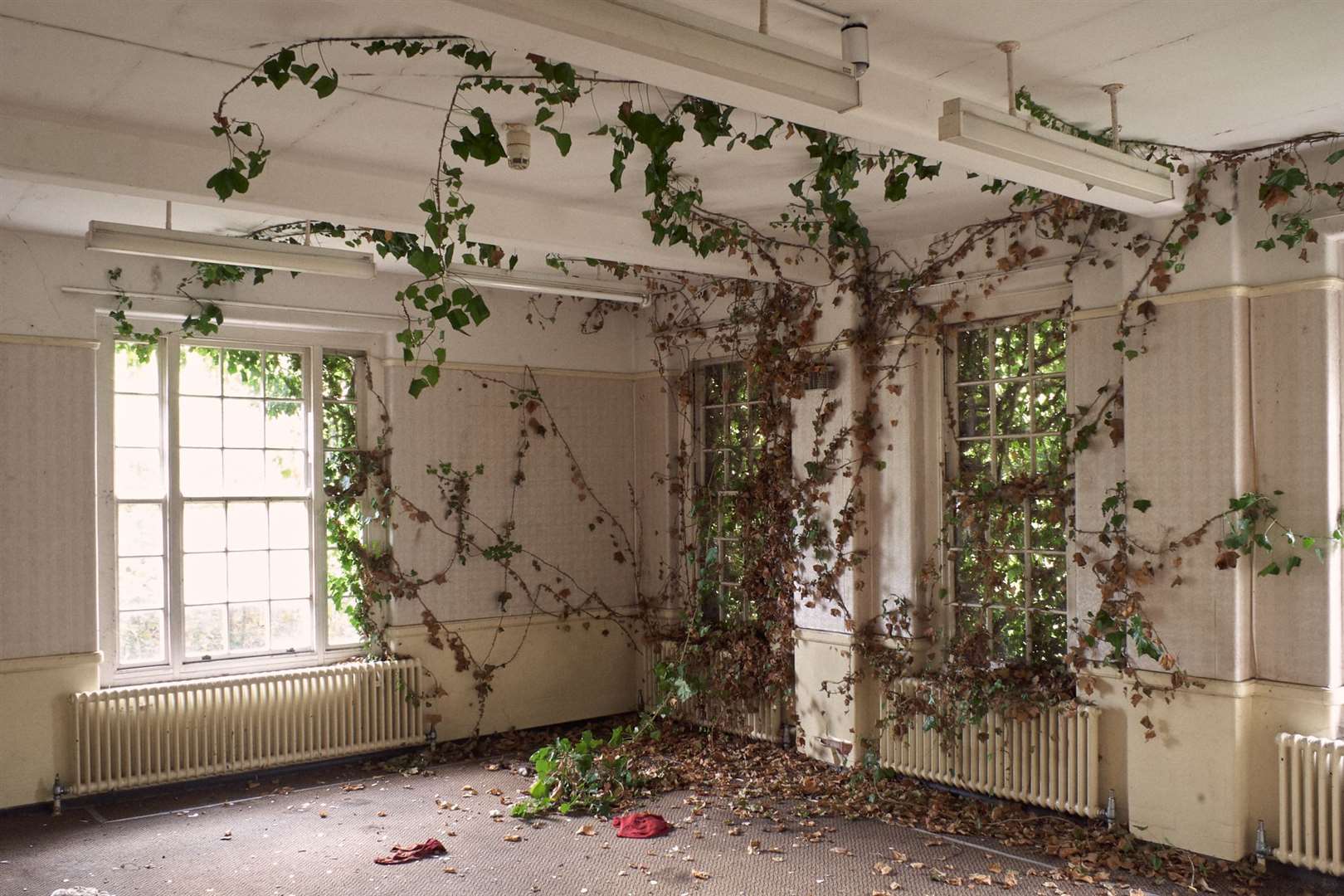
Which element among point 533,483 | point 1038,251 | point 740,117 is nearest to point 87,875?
point 533,483

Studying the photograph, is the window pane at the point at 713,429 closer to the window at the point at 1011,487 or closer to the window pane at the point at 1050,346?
the window at the point at 1011,487

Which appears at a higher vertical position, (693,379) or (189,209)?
(189,209)

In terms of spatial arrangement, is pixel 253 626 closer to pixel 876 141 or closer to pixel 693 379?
pixel 693 379

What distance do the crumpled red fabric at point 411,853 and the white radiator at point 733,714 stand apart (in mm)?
2631

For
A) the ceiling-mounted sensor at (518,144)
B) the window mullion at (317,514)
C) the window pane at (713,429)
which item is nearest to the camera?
the ceiling-mounted sensor at (518,144)

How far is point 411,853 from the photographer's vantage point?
5484 millimetres

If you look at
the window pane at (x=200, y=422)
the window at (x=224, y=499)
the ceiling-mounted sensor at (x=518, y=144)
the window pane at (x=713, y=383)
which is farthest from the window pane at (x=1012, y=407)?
the window pane at (x=200, y=422)

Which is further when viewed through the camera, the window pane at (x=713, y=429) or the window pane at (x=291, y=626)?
the window pane at (x=713, y=429)

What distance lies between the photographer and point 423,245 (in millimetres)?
5926

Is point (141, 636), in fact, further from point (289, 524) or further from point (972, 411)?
point (972, 411)

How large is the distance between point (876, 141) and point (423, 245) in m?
2.90

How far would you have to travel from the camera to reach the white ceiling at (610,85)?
3357 mm

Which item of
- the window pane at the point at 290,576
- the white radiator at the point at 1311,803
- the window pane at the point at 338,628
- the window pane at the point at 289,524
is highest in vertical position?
the window pane at the point at 289,524

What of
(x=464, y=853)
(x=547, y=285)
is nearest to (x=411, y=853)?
(x=464, y=853)
